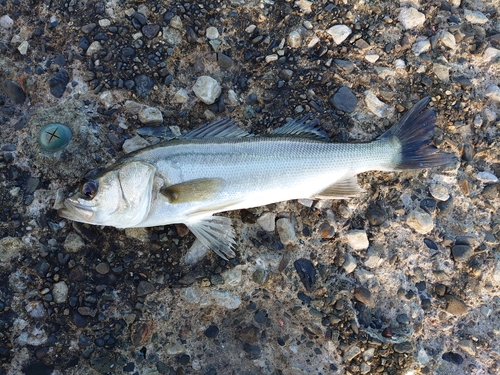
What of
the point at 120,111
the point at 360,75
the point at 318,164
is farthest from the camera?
the point at 360,75

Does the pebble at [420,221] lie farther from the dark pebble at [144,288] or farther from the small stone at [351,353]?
the dark pebble at [144,288]

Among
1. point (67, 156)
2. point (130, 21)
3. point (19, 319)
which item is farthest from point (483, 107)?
point (19, 319)

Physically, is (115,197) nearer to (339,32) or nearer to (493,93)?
(339,32)

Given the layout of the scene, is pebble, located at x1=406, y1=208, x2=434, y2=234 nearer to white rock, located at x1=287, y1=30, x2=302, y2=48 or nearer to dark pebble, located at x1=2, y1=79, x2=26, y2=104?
white rock, located at x1=287, y1=30, x2=302, y2=48

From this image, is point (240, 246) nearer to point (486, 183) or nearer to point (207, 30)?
point (207, 30)

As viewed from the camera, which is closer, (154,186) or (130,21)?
(154,186)
